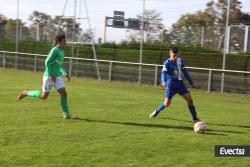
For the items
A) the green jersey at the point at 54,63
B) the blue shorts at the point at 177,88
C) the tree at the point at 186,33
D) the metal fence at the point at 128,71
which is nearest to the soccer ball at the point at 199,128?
the blue shorts at the point at 177,88

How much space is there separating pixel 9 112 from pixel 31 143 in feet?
13.2

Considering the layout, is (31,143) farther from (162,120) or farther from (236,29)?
(236,29)

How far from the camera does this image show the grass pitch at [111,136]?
291 inches

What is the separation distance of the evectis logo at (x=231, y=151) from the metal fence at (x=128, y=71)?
14.4m

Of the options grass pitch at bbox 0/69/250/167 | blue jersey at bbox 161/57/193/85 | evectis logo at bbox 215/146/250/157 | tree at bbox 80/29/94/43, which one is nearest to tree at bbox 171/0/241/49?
tree at bbox 80/29/94/43

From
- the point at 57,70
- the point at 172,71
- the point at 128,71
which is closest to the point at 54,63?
the point at 57,70

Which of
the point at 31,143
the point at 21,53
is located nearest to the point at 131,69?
the point at 21,53

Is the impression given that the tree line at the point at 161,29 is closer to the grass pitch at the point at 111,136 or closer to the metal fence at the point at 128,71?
the metal fence at the point at 128,71

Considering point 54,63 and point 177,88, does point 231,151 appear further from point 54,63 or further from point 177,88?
point 54,63

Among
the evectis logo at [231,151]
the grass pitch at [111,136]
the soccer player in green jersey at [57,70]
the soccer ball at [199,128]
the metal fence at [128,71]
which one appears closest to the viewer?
the grass pitch at [111,136]

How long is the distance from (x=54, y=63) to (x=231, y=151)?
16.4 ft

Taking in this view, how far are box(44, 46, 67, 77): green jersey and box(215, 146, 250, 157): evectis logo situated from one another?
4.52m

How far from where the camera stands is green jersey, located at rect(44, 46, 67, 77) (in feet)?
37.4

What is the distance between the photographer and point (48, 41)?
35781 mm
